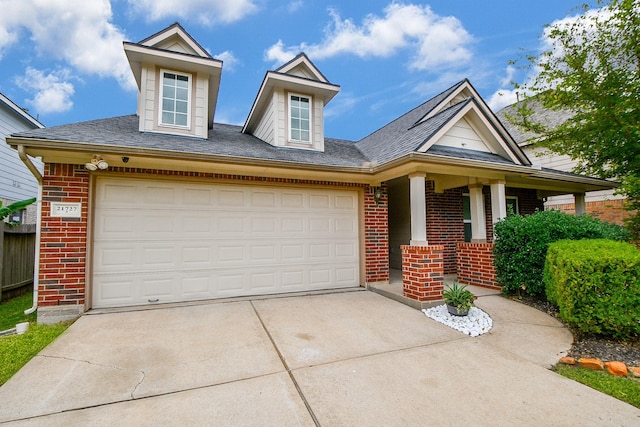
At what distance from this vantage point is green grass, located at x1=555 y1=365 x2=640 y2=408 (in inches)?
103

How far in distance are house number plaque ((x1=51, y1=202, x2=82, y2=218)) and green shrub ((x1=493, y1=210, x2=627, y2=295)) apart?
8.26m

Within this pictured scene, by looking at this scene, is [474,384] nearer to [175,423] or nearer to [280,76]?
[175,423]

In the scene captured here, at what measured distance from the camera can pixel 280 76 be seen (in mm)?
7000

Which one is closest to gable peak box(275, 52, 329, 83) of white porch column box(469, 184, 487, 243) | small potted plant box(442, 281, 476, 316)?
white porch column box(469, 184, 487, 243)

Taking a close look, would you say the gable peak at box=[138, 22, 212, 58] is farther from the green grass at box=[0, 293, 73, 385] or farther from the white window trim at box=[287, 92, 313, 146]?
the green grass at box=[0, 293, 73, 385]

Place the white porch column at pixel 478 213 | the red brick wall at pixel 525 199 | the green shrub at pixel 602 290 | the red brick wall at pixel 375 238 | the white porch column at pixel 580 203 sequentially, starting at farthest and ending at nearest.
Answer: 1. the red brick wall at pixel 525 199
2. the white porch column at pixel 580 203
3. the white porch column at pixel 478 213
4. the red brick wall at pixel 375 238
5. the green shrub at pixel 602 290

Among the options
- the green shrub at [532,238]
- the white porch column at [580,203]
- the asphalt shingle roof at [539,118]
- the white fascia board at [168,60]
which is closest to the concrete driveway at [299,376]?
the green shrub at [532,238]

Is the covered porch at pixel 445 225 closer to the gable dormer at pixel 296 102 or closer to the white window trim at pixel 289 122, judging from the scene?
the white window trim at pixel 289 122

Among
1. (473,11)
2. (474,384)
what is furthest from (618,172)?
(474,384)

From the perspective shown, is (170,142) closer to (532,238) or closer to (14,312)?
(14,312)

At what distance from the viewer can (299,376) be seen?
287 centimetres

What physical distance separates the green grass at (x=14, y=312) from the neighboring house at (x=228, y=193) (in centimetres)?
50

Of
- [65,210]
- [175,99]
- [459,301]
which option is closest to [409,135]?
[459,301]

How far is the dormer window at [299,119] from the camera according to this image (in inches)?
288
